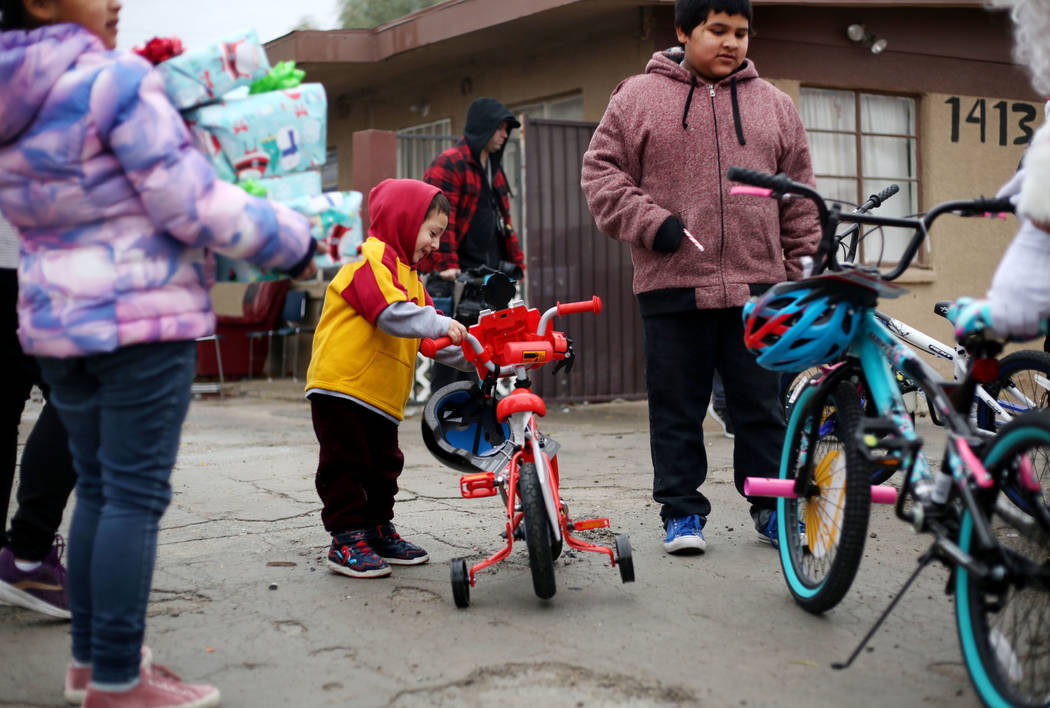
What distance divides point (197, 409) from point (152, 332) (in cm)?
749

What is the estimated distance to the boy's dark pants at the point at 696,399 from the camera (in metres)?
3.88

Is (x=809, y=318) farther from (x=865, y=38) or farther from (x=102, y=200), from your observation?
(x=865, y=38)

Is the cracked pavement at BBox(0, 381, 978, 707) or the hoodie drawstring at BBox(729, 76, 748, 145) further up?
the hoodie drawstring at BBox(729, 76, 748, 145)

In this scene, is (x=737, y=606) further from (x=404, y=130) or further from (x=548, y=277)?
(x=404, y=130)

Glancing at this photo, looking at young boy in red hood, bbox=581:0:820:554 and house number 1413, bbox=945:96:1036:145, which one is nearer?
young boy in red hood, bbox=581:0:820:554

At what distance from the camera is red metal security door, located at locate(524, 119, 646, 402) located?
856cm

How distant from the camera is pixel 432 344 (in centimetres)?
338

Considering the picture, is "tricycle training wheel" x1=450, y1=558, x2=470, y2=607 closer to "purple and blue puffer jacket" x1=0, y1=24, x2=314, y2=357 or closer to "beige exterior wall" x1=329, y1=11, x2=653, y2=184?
"purple and blue puffer jacket" x1=0, y1=24, x2=314, y2=357

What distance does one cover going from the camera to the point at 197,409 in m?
9.41

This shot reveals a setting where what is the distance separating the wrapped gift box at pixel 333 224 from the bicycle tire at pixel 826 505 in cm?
137

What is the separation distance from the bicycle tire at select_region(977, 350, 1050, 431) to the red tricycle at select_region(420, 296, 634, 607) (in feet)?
5.90

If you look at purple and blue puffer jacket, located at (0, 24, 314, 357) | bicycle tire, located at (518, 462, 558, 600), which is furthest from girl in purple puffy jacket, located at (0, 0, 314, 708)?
bicycle tire, located at (518, 462, 558, 600)

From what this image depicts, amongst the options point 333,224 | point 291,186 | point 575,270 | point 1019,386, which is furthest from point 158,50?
point 575,270

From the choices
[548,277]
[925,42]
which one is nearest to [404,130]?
[548,277]
